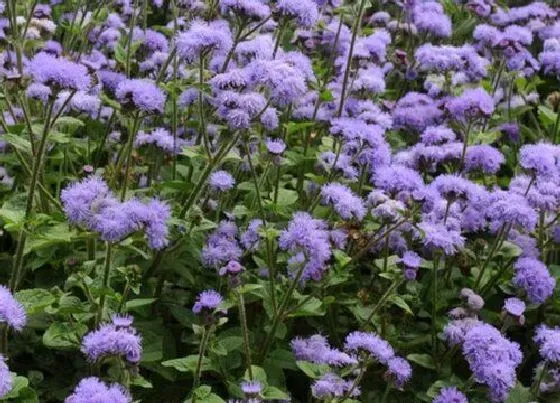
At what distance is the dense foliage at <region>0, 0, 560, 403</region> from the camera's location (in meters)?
3.05

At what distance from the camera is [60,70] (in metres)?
2.97

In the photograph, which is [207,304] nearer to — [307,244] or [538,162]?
[307,244]

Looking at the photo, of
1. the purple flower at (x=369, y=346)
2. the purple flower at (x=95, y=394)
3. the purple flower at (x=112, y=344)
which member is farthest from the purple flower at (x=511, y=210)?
the purple flower at (x=95, y=394)

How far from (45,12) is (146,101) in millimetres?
1919

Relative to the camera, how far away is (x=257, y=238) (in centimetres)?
360

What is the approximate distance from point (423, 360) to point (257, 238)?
82cm

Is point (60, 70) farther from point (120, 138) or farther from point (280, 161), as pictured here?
point (120, 138)

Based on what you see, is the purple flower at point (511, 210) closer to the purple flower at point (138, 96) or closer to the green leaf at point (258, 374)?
the green leaf at point (258, 374)

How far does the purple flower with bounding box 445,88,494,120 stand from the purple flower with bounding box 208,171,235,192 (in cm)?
124

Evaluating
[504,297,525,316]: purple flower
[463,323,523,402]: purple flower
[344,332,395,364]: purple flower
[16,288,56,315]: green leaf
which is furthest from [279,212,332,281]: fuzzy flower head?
[16,288,56,315]: green leaf

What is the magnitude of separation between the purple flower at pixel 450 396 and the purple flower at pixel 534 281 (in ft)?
2.17

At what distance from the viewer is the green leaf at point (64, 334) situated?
9.70 ft

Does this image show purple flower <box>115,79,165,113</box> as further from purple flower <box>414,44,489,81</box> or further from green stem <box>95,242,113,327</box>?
purple flower <box>414,44,489,81</box>

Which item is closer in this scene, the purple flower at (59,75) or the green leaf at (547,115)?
the purple flower at (59,75)
